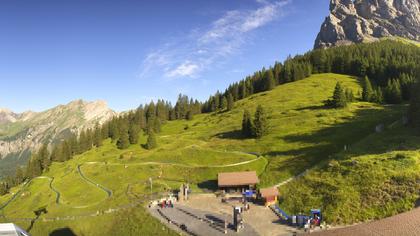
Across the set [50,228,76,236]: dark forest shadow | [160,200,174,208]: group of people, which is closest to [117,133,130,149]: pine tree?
[50,228,76,236]: dark forest shadow

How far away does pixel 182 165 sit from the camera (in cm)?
9125

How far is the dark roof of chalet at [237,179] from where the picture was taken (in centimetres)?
6925

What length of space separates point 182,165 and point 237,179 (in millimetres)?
25166

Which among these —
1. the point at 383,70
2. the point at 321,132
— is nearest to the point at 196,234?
the point at 321,132

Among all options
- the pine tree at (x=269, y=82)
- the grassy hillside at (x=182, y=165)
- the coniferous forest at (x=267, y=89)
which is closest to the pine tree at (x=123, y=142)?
the coniferous forest at (x=267, y=89)

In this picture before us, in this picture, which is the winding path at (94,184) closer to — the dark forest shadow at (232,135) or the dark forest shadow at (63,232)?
the dark forest shadow at (63,232)

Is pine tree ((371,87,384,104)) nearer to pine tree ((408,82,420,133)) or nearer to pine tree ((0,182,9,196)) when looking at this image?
pine tree ((408,82,420,133))

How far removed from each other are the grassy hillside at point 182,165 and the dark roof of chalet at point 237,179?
10.5 feet

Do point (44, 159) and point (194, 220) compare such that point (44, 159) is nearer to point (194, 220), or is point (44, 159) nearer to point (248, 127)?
point (248, 127)

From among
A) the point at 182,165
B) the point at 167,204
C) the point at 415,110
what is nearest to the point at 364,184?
the point at 167,204

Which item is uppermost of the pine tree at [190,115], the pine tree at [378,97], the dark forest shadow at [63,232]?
the pine tree at [378,97]

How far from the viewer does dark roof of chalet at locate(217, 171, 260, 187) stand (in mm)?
69250

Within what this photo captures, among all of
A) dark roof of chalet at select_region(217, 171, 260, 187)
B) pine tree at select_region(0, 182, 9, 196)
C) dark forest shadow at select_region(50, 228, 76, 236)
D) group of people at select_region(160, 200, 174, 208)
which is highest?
dark roof of chalet at select_region(217, 171, 260, 187)

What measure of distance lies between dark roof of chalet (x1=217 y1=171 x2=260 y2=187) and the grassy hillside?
3.20m
